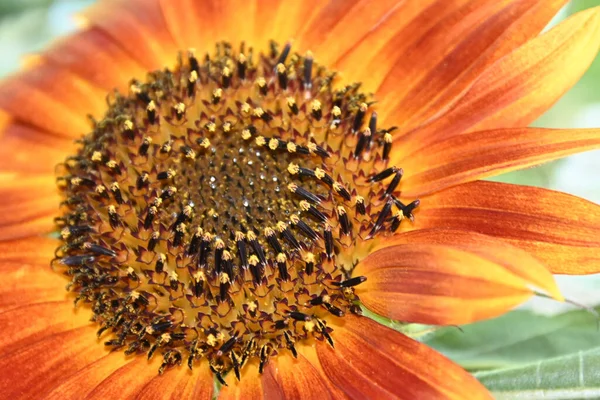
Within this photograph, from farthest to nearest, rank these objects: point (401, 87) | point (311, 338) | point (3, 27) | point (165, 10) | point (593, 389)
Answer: point (3, 27) → point (165, 10) → point (401, 87) → point (311, 338) → point (593, 389)

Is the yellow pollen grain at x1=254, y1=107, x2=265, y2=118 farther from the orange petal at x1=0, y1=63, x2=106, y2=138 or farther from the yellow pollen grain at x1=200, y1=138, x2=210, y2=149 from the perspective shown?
the orange petal at x1=0, y1=63, x2=106, y2=138

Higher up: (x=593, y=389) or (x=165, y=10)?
(x=165, y=10)

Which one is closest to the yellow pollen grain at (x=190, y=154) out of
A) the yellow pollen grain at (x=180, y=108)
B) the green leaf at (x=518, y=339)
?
the yellow pollen grain at (x=180, y=108)

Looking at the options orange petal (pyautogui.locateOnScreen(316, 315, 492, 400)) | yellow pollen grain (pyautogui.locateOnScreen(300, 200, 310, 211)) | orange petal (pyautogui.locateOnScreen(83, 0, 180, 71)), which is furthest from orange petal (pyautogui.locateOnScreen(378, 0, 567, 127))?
orange petal (pyautogui.locateOnScreen(83, 0, 180, 71))

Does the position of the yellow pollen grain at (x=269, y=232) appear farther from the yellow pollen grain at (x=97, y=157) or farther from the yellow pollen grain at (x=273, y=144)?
the yellow pollen grain at (x=97, y=157)

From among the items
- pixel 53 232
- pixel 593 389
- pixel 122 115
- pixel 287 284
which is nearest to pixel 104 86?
pixel 122 115

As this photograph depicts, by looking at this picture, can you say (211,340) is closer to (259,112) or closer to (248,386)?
(248,386)

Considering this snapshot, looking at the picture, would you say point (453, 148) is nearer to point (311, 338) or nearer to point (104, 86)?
point (311, 338)
